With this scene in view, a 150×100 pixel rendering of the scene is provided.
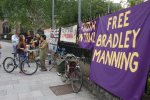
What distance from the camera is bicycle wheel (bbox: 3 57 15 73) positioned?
6980 mm

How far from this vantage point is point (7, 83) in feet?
18.8

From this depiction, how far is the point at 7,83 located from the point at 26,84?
764 mm

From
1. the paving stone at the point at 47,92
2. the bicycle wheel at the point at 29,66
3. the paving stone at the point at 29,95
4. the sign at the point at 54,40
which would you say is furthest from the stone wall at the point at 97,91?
the sign at the point at 54,40

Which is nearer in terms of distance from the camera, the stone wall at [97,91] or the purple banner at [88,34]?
the stone wall at [97,91]

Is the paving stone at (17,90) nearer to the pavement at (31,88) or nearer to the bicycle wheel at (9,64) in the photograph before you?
the pavement at (31,88)

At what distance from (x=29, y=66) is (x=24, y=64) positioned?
0.37 m

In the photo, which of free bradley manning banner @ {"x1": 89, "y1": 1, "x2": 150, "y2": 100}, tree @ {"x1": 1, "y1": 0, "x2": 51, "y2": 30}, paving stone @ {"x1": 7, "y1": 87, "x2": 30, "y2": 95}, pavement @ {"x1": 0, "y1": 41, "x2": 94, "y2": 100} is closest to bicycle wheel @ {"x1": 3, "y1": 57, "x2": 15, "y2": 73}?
pavement @ {"x1": 0, "y1": 41, "x2": 94, "y2": 100}

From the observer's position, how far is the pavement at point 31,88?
4508 mm

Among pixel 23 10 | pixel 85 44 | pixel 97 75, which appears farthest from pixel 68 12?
pixel 97 75

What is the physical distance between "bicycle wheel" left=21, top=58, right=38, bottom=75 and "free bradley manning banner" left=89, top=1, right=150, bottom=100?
3.51 metres

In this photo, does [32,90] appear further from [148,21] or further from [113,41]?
[148,21]

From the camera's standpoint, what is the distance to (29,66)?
23.4 feet

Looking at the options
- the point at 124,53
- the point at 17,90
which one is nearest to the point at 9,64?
the point at 17,90

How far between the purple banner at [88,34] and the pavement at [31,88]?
1615 mm
